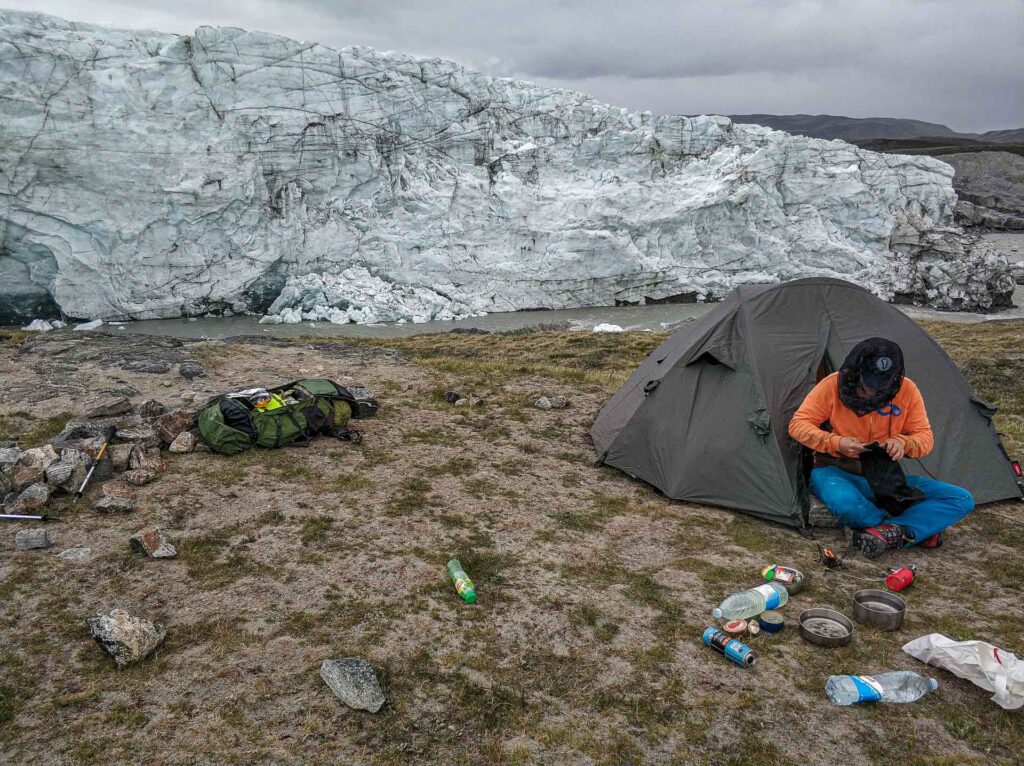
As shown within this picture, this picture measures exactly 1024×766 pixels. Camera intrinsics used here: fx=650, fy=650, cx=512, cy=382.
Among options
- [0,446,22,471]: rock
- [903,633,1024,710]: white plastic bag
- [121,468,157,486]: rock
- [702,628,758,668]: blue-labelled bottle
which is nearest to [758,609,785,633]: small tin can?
[702,628,758,668]: blue-labelled bottle

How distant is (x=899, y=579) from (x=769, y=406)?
5.16 ft

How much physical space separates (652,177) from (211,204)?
1769 cm

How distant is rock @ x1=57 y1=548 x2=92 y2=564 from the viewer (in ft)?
13.1

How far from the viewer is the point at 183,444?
5.76m

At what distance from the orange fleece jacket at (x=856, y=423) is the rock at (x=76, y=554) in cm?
472

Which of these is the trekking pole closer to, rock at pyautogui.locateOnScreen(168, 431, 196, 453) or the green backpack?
rock at pyautogui.locateOnScreen(168, 431, 196, 453)

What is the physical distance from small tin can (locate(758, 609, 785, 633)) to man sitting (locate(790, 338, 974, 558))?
1259 millimetres

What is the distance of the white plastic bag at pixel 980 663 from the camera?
290cm

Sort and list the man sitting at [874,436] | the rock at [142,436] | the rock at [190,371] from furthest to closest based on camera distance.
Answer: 1. the rock at [190,371]
2. the rock at [142,436]
3. the man sitting at [874,436]

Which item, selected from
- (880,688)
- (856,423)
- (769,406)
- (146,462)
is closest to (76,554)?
(146,462)

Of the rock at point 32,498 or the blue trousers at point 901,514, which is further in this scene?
the rock at point 32,498

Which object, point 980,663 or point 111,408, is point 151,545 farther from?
point 980,663

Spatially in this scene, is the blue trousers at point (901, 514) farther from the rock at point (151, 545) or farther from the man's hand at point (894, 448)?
the rock at point (151, 545)

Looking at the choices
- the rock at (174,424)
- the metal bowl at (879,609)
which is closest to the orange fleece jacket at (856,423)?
the metal bowl at (879,609)
